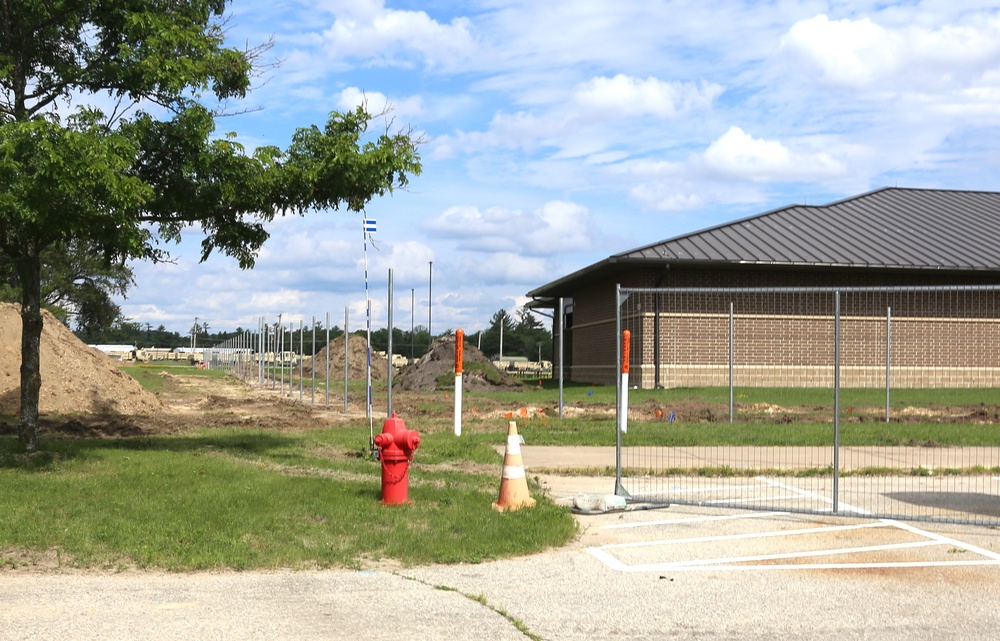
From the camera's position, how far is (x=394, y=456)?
9.77 metres

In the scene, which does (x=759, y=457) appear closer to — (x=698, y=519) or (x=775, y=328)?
(x=698, y=519)

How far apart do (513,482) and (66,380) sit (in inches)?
721

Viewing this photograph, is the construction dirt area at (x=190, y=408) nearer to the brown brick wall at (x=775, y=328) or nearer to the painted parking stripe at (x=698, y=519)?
the brown brick wall at (x=775, y=328)

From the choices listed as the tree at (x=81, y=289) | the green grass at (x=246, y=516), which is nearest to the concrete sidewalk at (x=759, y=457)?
the green grass at (x=246, y=516)

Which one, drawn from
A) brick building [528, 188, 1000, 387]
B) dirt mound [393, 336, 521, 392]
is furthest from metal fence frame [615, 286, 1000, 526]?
dirt mound [393, 336, 521, 392]

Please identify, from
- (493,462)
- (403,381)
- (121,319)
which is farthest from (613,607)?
(121,319)

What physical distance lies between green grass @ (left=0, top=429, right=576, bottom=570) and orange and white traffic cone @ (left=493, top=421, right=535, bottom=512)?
0.19 m

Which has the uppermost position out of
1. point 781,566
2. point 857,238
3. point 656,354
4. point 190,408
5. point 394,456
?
point 857,238

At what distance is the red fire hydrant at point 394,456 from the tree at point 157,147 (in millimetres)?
4024

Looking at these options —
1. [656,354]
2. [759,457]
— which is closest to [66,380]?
[656,354]

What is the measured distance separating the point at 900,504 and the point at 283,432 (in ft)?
37.2

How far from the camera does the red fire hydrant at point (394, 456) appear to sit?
9758 mm

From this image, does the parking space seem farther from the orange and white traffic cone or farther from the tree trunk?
the tree trunk

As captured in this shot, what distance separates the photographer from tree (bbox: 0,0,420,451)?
12133 millimetres
